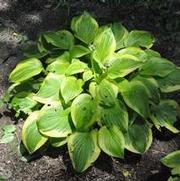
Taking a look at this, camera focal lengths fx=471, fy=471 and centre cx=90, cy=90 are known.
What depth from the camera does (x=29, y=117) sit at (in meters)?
3.67

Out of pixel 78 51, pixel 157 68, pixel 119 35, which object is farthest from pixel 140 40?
pixel 78 51

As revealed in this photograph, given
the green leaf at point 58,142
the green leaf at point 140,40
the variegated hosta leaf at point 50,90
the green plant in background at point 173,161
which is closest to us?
the green plant in background at point 173,161

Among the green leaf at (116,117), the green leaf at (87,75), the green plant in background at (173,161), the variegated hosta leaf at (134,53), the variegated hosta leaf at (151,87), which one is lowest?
the green plant in background at (173,161)

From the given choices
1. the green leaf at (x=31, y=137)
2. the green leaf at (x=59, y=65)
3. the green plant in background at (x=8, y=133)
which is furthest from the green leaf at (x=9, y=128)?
the green leaf at (x=59, y=65)

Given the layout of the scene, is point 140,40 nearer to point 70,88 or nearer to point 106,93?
point 106,93

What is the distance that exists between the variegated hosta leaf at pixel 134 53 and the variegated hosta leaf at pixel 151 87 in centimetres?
17

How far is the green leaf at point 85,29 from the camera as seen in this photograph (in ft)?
13.1

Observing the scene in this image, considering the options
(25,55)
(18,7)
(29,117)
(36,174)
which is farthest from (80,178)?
(18,7)

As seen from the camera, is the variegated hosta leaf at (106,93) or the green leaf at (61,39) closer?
the variegated hosta leaf at (106,93)

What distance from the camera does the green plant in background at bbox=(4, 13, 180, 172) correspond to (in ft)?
11.5

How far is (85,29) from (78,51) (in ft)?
0.99

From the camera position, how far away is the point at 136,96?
140 inches

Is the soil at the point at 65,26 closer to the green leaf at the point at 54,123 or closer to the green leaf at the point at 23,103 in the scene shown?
the green leaf at the point at 23,103

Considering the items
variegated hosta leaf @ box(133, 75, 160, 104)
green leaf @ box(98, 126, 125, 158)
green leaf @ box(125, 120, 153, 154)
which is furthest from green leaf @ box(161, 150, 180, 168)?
variegated hosta leaf @ box(133, 75, 160, 104)
